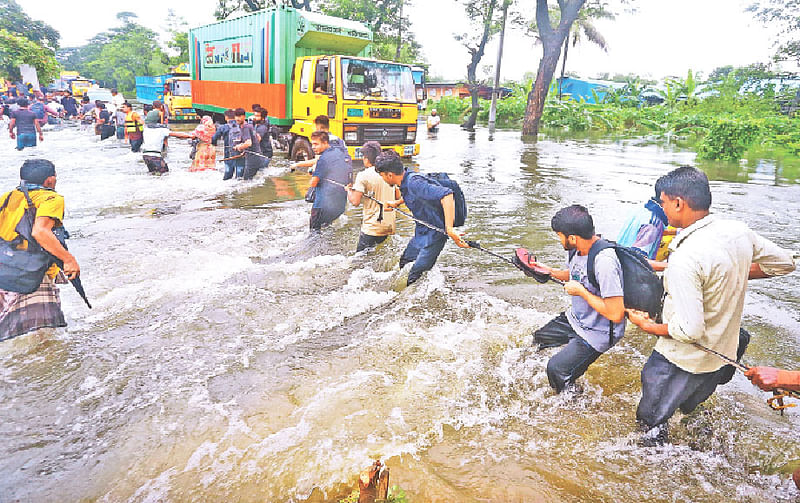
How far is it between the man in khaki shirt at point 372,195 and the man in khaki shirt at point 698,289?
3.44 meters

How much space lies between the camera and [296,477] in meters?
2.88

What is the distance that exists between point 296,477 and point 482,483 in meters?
1.07

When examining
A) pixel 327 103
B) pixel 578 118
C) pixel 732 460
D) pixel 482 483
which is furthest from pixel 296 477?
pixel 578 118

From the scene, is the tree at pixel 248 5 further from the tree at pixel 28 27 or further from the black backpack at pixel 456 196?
the black backpack at pixel 456 196

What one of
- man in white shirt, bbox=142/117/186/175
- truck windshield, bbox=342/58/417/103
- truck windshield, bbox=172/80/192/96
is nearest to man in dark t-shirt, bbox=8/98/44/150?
man in white shirt, bbox=142/117/186/175

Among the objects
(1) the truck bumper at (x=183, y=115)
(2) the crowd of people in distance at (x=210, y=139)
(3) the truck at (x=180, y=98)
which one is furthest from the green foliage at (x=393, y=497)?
(1) the truck bumper at (x=183, y=115)

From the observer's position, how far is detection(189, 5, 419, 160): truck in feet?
35.9

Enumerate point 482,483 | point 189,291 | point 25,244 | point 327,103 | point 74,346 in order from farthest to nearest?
point 327,103, point 189,291, point 74,346, point 25,244, point 482,483

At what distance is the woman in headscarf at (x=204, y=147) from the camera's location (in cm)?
1066

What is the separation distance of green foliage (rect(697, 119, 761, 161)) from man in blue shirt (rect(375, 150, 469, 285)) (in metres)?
13.8

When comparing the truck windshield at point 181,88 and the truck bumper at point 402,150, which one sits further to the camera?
the truck windshield at point 181,88

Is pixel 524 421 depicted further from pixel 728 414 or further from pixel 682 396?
pixel 728 414

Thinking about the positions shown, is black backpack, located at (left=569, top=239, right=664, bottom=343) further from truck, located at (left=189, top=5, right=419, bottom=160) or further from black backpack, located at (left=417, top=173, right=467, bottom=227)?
truck, located at (left=189, top=5, right=419, bottom=160)

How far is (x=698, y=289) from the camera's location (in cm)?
230
